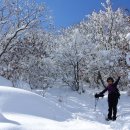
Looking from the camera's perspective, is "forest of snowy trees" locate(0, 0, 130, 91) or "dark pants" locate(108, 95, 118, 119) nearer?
"dark pants" locate(108, 95, 118, 119)

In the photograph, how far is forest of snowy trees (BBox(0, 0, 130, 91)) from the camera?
25312mm

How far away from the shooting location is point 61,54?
1011 inches

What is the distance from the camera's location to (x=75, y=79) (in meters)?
24.8

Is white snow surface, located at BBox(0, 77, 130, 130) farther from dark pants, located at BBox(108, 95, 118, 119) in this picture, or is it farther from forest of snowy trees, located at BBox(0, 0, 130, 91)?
forest of snowy trees, located at BBox(0, 0, 130, 91)

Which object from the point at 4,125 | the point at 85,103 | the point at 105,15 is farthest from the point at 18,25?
the point at 4,125

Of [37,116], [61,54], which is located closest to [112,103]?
[37,116]

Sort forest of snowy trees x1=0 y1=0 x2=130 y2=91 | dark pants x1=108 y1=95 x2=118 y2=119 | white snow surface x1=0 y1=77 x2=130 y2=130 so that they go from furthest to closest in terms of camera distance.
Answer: forest of snowy trees x1=0 y1=0 x2=130 y2=91
dark pants x1=108 y1=95 x2=118 y2=119
white snow surface x1=0 y1=77 x2=130 y2=130

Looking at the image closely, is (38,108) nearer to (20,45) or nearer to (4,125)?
(4,125)

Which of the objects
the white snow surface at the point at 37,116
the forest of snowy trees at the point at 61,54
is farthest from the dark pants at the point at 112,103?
the forest of snowy trees at the point at 61,54

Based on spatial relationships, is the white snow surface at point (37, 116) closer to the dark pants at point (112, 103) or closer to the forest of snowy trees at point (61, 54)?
the dark pants at point (112, 103)

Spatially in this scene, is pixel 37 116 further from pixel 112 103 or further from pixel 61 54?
pixel 61 54

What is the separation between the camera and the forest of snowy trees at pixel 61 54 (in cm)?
2531

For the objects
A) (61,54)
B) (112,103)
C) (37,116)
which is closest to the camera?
(37,116)

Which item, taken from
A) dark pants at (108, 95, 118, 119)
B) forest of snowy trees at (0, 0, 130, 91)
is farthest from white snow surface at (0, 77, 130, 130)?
forest of snowy trees at (0, 0, 130, 91)
